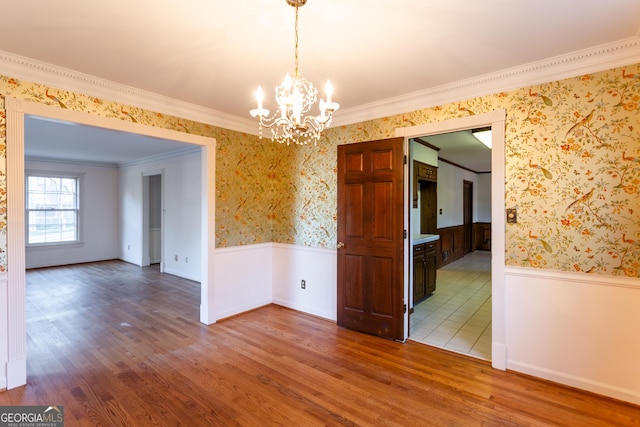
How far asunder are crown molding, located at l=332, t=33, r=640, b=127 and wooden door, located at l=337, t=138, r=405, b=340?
16.4 inches

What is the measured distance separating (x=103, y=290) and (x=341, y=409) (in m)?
4.76

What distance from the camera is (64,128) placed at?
4410 millimetres

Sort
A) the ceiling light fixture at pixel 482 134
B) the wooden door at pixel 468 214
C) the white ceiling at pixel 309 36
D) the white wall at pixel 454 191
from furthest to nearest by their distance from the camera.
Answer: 1. the wooden door at pixel 468 214
2. the white wall at pixel 454 191
3. the ceiling light fixture at pixel 482 134
4. the white ceiling at pixel 309 36

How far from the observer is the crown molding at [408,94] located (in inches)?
89.5

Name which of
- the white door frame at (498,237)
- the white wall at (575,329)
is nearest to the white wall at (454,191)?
the white door frame at (498,237)

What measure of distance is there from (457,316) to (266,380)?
8.46 ft

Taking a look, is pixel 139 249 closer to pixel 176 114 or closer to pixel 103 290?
pixel 103 290

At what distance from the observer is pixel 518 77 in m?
2.59

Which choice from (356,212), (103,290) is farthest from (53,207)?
(356,212)

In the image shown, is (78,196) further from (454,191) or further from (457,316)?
(454,191)

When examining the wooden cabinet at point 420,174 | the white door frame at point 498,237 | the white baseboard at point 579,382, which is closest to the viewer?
the white baseboard at point 579,382

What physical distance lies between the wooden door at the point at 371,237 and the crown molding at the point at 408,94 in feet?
1.43

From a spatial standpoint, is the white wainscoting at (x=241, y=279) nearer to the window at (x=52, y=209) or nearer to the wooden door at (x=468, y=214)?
the window at (x=52, y=209)

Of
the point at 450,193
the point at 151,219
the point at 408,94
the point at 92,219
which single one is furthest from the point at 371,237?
the point at 92,219
